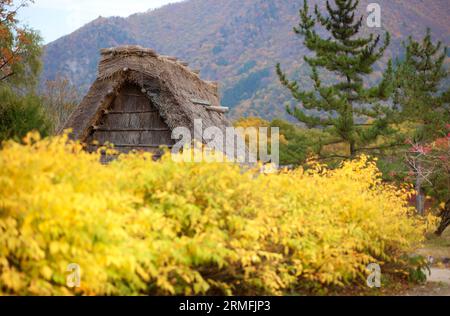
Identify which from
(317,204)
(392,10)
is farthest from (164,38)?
(317,204)

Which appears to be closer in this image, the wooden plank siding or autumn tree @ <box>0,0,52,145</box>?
the wooden plank siding

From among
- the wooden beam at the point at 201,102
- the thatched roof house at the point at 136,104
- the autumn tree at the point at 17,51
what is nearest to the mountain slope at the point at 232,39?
the autumn tree at the point at 17,51

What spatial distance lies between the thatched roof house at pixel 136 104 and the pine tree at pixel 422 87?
548 inches

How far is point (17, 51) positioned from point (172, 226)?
21763 millimetres

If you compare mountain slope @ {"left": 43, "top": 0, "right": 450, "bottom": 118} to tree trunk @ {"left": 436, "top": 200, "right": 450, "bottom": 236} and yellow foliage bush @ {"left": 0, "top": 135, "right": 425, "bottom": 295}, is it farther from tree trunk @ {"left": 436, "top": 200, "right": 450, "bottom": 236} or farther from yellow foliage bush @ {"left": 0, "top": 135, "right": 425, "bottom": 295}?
yellow foliage bush @ {"left": 0, "top": 135, "right": 425, "bottom": 295}

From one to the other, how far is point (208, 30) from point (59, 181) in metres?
62.6

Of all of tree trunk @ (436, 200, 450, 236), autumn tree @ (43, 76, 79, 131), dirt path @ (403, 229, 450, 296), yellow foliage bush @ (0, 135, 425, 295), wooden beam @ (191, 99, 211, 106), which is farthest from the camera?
autumn tree @ (43, 76, 79, 131)

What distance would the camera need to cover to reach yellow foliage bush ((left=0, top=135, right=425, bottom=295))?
169 inches

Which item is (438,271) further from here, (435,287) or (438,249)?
(438,249)

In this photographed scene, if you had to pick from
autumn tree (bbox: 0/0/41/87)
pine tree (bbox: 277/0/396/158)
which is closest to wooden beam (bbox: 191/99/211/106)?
pine tree (bbox: 277/0/396/158)

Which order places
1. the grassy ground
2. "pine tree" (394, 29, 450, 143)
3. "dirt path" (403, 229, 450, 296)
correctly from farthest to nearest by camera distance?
"pine tree" (394, 29, 450, 143), the grassy ground, "dirt path" (403, 229, 450, 296)

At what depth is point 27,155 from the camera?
4.32 meters

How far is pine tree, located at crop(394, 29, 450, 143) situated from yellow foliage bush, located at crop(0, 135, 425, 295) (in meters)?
17.7
